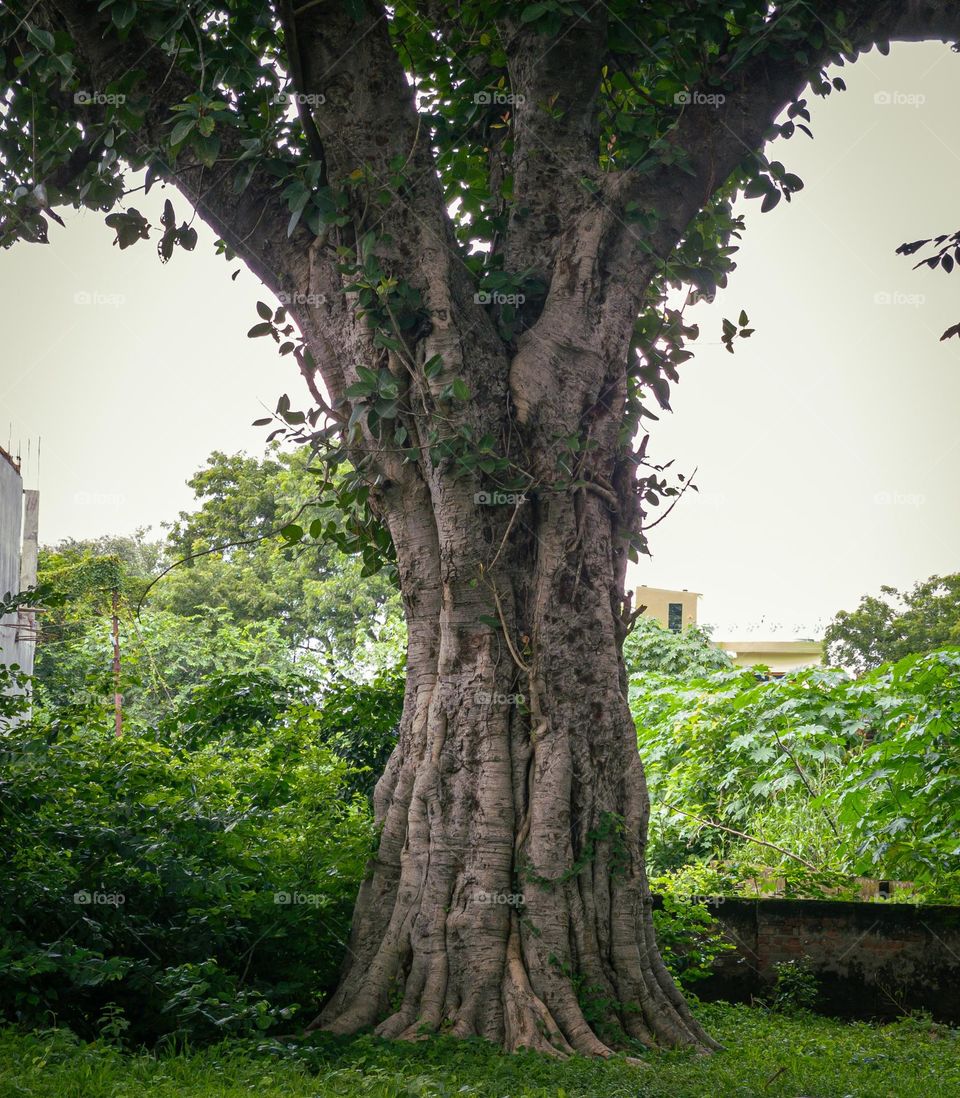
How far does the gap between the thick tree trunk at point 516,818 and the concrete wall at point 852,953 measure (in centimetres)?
191

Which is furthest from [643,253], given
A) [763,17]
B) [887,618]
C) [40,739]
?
[887,618]

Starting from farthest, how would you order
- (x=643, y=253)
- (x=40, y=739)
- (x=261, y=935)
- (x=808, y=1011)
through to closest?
(x=808, y=1011) → (x=643, y=253) → (x=261, y=935) → (x=40, y=739)

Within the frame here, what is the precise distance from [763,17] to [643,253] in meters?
1.59

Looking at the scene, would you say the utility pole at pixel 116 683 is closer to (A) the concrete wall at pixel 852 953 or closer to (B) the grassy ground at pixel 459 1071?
(B) the grassy ground at pixel 459 1071

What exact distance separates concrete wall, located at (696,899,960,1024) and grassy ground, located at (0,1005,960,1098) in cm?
131

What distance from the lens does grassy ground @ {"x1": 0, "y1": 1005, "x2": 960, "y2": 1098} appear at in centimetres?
395

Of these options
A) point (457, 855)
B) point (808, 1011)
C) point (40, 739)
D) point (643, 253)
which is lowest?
point (808, 1011)

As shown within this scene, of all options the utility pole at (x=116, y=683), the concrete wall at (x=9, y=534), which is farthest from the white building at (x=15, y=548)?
the utility pole at (x=116, y=683)

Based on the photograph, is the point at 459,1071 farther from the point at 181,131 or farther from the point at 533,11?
the point at 533,11

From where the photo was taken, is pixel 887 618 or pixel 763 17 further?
pixel 887 618

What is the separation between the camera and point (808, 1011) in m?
7.68

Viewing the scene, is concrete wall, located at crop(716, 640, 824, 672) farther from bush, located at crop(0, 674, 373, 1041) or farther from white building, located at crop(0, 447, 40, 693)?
bush, located at crop(0, 674, 373, 1041)

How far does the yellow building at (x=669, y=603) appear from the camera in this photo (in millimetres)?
41531

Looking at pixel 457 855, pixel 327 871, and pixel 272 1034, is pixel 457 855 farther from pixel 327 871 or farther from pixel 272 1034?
pixel 272 1034
